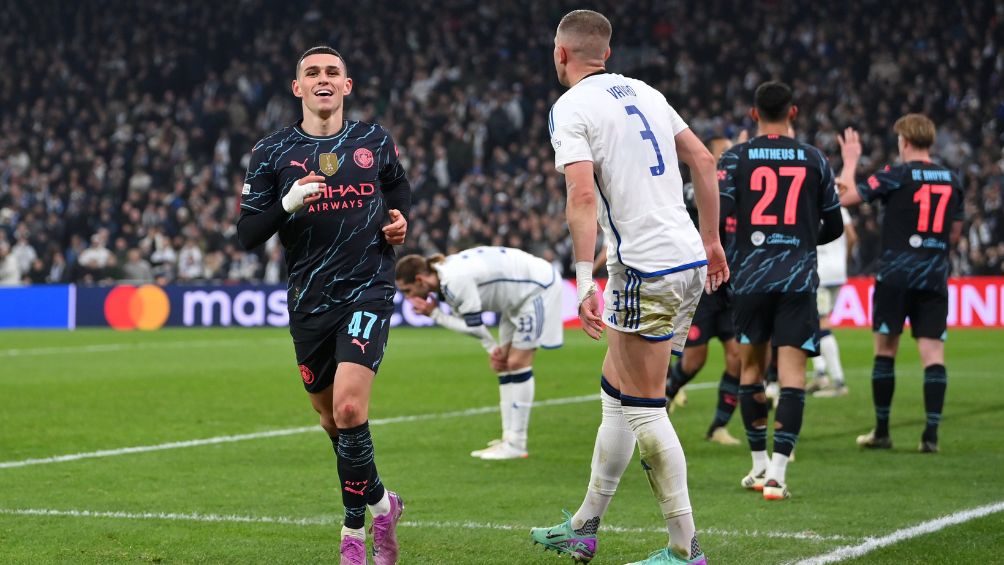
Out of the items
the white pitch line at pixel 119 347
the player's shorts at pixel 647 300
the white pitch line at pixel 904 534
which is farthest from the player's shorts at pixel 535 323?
the white pitch line at pixel 119 347

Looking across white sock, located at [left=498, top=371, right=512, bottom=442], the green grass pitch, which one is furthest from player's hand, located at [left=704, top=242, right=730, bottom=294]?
white sock, located at [left=498, top=371, right=512, bottom=442]

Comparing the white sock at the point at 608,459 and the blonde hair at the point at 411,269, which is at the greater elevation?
the blonde hair at the point at 411,269

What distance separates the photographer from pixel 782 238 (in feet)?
25.2

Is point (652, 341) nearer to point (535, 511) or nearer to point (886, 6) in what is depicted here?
point (535, 511)

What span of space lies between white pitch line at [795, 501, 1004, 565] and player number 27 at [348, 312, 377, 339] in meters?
2.03

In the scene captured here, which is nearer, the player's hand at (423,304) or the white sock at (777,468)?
the white sock at (777,468)

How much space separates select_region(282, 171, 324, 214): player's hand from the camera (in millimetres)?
5469

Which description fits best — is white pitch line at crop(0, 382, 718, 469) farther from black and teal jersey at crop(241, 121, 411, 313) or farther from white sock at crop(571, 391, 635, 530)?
white sock at crop(571, 391, 635, 530)

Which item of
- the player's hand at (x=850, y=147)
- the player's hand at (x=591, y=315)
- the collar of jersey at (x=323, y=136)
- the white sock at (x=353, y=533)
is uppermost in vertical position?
the player's hand at (x=850, y=147)

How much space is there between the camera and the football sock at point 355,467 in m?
5.62

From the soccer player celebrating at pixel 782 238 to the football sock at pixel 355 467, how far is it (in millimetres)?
2837

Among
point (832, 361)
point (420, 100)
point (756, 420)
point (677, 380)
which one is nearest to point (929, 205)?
point (756, 420)

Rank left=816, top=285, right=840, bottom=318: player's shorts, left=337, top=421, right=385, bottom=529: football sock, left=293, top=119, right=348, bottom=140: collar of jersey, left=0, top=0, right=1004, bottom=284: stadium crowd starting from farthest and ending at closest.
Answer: left=0, top=0, right=1004, bottom=284: stadium crowd
left=816, top=285, right=840, bottom=318: player's shorts
left=293, top=119, right=348, bottom=140: collar of jersey
left=337, top=421, right=385, bottom=529: football sock

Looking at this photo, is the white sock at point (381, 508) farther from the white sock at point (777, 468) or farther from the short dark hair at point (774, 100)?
the short dark hair at point (774, 100)
